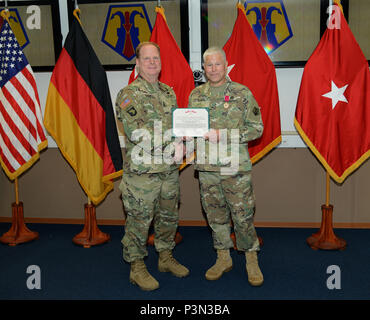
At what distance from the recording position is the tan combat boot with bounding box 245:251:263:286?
2433 millimetres

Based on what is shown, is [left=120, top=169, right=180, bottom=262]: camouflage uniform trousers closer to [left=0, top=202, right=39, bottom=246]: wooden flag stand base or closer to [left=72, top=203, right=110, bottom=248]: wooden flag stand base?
[left=72, top=203, right=110, bottom=248]: wooden flag stand base

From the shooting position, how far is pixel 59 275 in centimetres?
266

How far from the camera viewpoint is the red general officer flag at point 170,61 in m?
3.07

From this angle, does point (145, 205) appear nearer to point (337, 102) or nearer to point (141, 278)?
point (141, 278)

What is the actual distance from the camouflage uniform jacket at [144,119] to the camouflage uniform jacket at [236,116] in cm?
27

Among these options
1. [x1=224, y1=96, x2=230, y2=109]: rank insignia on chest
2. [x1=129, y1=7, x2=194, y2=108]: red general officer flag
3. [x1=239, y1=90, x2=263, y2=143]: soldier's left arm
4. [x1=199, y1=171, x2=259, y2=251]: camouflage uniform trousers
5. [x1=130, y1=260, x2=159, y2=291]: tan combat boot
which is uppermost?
[x1=129, y1=7, x2=194, y2=108]: red general officer flag

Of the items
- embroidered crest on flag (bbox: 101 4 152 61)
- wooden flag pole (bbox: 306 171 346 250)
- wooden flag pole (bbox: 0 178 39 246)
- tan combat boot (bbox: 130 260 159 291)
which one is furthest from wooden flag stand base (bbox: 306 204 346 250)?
wooden flag pole (bbox: 0 178 39 246)

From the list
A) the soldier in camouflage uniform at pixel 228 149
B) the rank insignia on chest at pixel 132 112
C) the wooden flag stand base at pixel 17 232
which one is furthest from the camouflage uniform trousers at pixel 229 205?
the wooden flag stand base at pixel 17 232

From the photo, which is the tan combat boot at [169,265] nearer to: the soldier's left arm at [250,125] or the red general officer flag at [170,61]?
the soldier's left arm at [250,125]

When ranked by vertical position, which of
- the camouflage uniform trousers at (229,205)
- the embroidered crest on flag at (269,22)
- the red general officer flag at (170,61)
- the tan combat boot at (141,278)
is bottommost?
the tan combat boot at (141,278)

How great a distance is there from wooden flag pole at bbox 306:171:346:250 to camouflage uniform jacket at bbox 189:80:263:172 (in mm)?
1036

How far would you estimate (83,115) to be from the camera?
10.1 feet

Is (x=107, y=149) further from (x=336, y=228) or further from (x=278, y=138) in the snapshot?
(x=336, y=228)

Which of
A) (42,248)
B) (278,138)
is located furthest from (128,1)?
(42,248)
